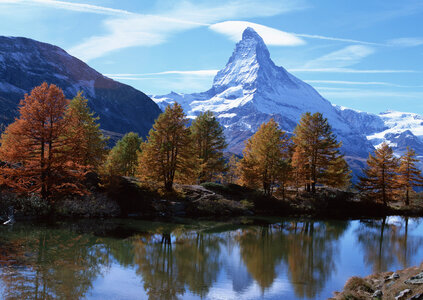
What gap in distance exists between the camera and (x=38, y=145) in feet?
109

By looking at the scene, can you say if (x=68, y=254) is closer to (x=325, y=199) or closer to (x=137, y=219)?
(x=137, y=219)

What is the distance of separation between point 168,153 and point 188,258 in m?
20.7

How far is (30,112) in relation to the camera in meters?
31.0

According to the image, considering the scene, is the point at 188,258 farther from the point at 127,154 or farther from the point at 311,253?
the point at 127,154

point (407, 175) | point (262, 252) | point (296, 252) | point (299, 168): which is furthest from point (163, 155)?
point (407, 175)

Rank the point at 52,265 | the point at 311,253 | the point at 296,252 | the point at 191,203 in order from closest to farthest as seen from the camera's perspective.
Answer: the point at 52,265
the point at 296,252
the point at 311,253
the point at 191,203

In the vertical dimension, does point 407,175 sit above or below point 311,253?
above

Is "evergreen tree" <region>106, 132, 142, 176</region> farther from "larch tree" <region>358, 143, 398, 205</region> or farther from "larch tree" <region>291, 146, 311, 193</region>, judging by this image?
"larch tree" <region>358, 143, 398, 205</region>

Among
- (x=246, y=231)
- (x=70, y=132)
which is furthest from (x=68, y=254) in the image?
(x=70, y=132)

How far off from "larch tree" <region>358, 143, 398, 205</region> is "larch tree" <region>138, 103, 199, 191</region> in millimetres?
27215

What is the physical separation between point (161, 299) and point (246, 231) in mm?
19782

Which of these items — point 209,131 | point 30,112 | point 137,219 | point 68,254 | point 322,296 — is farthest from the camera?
point 209,131

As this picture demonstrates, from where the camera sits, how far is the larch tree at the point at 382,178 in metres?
54.8

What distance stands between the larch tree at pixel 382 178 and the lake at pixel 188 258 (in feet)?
55.4
